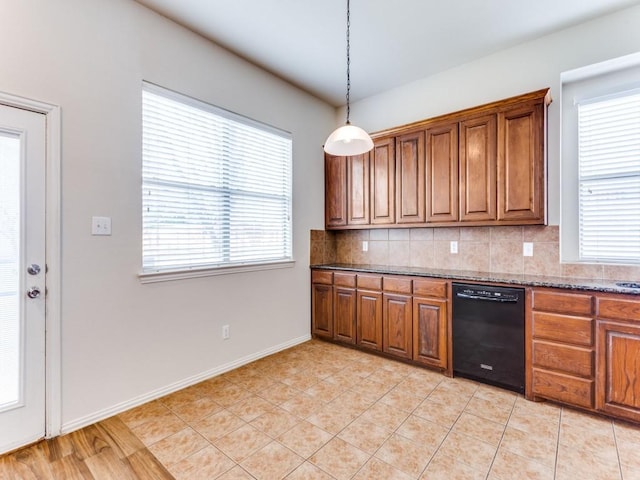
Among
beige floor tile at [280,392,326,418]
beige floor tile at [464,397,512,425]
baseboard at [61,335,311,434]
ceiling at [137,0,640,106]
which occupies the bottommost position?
beige floor tile at [280,392,326,418]

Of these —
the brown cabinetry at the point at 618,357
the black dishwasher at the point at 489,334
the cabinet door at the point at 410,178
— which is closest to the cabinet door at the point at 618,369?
the brown cabinetry at the point at 618,357

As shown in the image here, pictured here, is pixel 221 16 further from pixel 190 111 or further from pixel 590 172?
pixel 590 172

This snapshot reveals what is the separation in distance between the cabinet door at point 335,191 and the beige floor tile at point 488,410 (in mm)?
2213

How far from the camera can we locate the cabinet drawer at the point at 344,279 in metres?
3.47

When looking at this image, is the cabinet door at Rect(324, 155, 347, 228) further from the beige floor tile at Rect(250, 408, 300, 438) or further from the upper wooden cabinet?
the beige floor tile at Rect(250, 408, 300, 438)

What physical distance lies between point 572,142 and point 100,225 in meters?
3.89

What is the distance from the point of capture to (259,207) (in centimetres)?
331

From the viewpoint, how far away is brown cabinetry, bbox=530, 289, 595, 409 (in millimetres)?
2188

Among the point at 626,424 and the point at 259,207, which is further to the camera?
the point at 259,207

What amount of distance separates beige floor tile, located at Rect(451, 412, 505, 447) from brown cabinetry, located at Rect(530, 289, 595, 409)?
57 centimetres

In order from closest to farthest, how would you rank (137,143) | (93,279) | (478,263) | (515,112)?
(93,279), (137,143), (515,112), (478,263)

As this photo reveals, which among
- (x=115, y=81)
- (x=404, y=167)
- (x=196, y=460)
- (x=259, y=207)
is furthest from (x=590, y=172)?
(x=115, y=81)

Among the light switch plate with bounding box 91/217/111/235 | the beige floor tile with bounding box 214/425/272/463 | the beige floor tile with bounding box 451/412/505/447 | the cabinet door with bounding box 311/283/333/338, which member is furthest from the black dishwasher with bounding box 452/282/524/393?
the light switch plate with bounding box 91/217/111/235

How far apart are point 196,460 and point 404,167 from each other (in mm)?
2970
